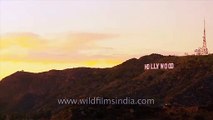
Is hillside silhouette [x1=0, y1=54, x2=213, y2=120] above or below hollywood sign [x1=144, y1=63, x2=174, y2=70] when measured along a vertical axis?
below

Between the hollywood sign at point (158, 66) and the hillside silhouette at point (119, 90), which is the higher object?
the hollywood sign at point (158, 66)

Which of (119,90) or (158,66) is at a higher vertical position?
(158,66)

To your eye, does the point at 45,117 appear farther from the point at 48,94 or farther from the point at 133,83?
the point at 48,94

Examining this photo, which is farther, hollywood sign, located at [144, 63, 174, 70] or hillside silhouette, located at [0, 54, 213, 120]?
hollywood sign, located at [144, 63, 174, 70]

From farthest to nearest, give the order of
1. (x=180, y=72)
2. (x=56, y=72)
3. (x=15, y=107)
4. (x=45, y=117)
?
1. (x=56, y=72)
2. (x=15, y=107)
3. (x=180, y=72)
4. (x=45, y=117)

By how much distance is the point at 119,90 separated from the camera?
335 feet

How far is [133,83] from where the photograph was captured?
105 meters

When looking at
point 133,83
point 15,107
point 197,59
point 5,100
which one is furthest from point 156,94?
point 5,100

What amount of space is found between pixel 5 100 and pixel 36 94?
756 centimetres

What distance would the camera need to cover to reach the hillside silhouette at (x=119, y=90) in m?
65.9

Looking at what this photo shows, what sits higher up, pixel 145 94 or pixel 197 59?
pixel 197 59

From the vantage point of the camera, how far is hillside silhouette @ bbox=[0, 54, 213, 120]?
2594 inches

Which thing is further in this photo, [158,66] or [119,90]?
[158,66]

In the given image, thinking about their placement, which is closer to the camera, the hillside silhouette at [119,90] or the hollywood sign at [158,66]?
the hillside silhouette at [119,90]
